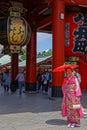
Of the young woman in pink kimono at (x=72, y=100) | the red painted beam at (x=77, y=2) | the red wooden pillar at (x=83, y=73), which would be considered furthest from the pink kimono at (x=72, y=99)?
the red wooden pillar at (x=83, y=73)

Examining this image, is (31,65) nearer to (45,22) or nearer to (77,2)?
(45,22)

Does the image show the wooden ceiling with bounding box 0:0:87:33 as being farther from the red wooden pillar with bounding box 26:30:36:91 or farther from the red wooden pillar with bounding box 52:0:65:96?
the red wooden pillar with bounding box 26:30:36:91

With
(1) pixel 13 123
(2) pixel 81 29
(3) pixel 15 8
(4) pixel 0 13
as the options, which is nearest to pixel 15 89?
(2) pixel 81 29

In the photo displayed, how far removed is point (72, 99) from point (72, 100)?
3 centimetres

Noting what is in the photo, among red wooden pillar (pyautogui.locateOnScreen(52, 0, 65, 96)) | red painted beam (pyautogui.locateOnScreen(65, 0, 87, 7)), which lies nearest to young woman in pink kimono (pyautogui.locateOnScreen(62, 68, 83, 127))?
red wooden pillar (pyautogui.locateOnScreen(52, 0, 65, 96))

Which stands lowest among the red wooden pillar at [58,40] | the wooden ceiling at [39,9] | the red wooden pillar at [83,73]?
the red wooden pillar at [83,73]

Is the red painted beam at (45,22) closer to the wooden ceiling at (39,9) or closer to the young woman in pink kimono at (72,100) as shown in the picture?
the wooden ceiling at (39,9)

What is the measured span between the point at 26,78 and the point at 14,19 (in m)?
10.5

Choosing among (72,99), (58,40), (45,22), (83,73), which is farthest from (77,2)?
(72,99)

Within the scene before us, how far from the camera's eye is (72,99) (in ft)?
30.3

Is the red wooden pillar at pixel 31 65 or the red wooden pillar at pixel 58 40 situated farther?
the red wooden pillar at pixel 31 65

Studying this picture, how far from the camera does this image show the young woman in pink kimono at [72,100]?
9.20m

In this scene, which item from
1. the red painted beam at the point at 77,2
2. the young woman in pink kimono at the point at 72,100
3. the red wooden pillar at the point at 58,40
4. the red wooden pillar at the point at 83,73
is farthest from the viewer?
the red wooden pillar at the point at 83,73

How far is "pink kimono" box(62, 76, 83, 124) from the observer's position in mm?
9203
